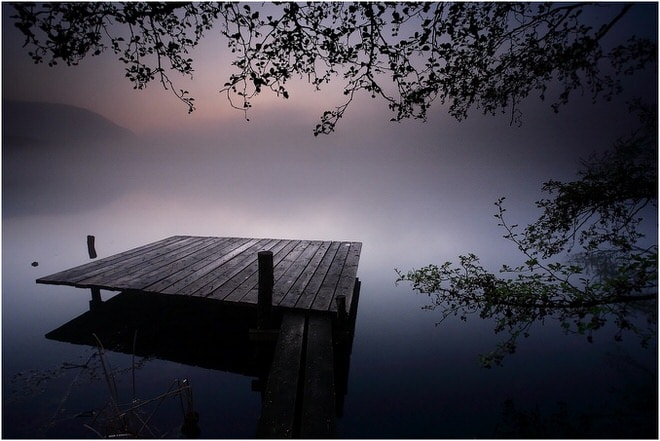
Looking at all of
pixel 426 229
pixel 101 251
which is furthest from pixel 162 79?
pixel 426 229

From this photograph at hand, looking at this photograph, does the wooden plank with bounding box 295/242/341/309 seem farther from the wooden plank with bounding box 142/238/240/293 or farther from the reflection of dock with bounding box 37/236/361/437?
the wooden plank with bounding box 142/238/240/293

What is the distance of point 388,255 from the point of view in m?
17.2

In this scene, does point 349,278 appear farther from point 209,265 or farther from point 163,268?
point 163,268

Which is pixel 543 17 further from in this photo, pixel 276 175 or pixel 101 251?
pixel 276 175

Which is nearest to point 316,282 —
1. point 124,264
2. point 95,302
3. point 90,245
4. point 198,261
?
point 198,261

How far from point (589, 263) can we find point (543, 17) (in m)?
16.2

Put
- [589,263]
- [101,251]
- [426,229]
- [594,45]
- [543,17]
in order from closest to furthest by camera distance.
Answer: [594,45], [543,17], [589,263], [101,251], [426,229]

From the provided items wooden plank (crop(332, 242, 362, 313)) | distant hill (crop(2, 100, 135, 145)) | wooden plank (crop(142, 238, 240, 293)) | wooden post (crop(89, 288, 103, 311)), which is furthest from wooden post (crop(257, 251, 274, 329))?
distant hill (crop(2, 100, 135, 145))

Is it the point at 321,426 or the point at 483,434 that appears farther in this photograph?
the point at 483,434

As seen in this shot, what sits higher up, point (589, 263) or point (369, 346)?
point (589, 263)

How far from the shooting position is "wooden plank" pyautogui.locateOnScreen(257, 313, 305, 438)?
2.96 metres

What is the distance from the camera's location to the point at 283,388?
11.6 feet

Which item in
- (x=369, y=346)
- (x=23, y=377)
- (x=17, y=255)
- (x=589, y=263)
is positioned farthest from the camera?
(x=17, y=255)

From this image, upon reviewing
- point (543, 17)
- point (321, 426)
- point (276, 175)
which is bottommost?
point (321, 426)
